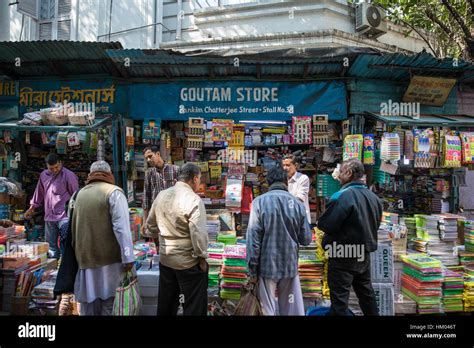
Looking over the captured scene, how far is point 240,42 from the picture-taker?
885 cm

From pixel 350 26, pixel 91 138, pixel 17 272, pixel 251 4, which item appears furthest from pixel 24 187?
pixel 350 26

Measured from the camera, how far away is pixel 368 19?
858cm

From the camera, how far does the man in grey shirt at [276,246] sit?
3273 mm

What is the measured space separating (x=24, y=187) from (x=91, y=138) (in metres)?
2.27

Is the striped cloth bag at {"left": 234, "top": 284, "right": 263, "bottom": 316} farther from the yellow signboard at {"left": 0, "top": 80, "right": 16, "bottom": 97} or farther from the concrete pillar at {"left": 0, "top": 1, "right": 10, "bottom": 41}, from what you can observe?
the concrete pillar at {"left": 0, "top": 1, "right": 10, "bottom": 41}

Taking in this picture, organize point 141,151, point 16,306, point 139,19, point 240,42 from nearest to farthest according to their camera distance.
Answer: point 16,306, point 141,151, point 240,42, point 139,19

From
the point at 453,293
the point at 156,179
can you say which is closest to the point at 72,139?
the point at 156,179

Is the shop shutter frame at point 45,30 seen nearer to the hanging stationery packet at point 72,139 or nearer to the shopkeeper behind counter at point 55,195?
the hanging stationery packet at point 72,139

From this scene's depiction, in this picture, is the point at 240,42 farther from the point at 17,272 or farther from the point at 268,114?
the point at 17,272

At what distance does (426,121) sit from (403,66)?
1.14 m

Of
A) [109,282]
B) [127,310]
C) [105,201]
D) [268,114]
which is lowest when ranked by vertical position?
[127,310]

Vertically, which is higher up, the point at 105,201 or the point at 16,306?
the point at 105,201

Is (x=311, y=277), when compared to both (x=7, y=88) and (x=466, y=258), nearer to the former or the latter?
(x=466, y=258)

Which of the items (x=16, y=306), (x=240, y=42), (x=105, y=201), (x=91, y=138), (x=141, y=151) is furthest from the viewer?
(x=240, y=42)
